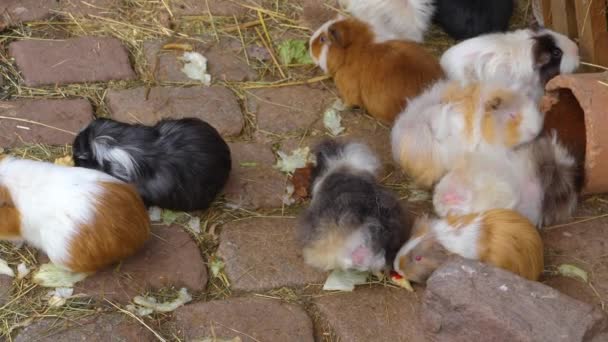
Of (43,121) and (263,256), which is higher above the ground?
(43,121)

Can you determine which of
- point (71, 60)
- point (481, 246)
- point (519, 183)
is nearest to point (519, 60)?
point (519, 183)

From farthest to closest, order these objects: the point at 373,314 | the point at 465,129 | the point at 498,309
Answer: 1. the point at 465,129
2. the point at 373,314
3. the point at 498,309

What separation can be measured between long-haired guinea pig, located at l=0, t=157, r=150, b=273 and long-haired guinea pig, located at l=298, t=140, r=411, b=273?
489mm

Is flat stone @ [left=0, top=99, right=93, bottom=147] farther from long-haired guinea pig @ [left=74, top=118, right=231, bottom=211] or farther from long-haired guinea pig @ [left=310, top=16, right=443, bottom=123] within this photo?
long-haired guinea pig @ [left=310, top=16, right=443, bottom=123]

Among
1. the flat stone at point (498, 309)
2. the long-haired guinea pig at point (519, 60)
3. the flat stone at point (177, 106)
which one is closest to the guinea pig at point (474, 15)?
the long-haired guinea pig at point (519, 60)

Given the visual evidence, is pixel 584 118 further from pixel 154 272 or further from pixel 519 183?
pixel 154 272

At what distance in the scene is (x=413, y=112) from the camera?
2611mm

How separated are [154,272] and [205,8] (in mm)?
1561

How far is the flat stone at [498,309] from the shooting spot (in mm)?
1874

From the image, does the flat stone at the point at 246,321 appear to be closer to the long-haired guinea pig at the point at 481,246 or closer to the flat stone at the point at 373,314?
the flat stone at the point at 373,314

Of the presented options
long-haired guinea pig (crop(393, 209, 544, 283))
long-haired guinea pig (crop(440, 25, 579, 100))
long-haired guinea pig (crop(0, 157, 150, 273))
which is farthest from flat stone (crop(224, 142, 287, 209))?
long-haired guinea pig (crop(440, 25, 579, 100))

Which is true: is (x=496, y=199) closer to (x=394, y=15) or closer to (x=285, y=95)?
(x=285, y=95)

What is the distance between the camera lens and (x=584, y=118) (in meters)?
2.52

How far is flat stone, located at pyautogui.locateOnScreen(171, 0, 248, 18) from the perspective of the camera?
11.0ft
